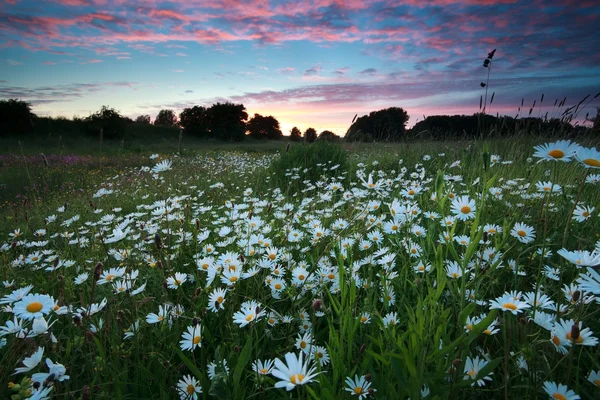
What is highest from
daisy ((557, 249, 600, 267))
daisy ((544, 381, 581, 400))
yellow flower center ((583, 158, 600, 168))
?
yellow flower center ((583, 158, 600, 168))

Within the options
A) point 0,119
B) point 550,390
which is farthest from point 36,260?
point 0,119

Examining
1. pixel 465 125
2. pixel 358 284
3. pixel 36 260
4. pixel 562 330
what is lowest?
pixel 36 260

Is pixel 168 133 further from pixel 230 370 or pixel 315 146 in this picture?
pixel 230 370

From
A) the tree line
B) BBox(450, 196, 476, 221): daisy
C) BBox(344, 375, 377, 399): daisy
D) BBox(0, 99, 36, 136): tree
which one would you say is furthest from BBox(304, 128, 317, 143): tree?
BBox(0, 99, 36, 136): tree

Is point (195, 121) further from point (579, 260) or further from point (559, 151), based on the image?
point (579, 260)

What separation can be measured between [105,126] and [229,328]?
86.1 feet

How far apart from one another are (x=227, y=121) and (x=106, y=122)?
560 inches

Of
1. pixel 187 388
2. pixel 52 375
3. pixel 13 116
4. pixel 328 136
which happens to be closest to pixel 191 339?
pixel 187 388

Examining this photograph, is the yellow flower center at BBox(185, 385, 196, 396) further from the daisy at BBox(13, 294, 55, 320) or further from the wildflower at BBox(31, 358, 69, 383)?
the daisy at BBox(13, 294, 55, 320)

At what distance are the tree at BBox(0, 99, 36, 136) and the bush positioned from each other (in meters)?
18.9

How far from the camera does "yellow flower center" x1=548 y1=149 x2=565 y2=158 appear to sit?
102 centimetres

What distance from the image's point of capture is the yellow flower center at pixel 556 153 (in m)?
1.02

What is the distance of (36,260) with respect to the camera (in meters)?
2.37

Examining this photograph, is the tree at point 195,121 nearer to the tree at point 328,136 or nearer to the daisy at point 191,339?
the tree at point 328,136
